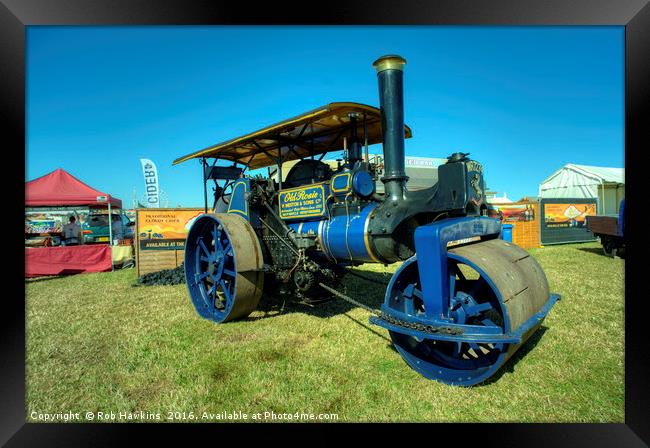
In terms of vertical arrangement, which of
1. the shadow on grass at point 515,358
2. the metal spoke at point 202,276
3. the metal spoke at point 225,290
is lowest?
the shadow on grass at point 515,358

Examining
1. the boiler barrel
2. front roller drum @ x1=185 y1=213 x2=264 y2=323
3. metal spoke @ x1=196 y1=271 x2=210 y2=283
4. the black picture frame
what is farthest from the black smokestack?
metal spoke @ x1=196 y1=271 x2=210 y2=283

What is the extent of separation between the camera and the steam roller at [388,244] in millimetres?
2838

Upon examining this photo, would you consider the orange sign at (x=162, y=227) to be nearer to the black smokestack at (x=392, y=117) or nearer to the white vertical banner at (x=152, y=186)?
the white vertical banner at (x=152, y=186)

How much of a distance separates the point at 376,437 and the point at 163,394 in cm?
177

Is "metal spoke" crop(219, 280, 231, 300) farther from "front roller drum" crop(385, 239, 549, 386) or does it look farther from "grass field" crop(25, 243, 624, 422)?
"front roller drum" crop(385, 239, 549, 386)

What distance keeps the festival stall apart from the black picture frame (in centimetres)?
871

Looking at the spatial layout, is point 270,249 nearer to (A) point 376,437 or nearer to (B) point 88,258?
(A) point 376,437

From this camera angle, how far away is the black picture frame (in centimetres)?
235

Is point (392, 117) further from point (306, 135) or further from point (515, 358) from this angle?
point (515, 358)

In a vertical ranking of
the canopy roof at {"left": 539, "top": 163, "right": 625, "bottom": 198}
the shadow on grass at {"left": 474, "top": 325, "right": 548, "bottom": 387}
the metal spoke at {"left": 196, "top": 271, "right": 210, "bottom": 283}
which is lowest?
the shadow on grass at {"left": 474, "top": 325, "right": 548, "bottom": 387}

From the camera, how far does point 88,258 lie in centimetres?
1028

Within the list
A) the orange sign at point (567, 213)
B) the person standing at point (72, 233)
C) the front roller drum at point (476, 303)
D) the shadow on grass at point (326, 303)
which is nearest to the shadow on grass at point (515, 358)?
the front roller drum at point (476, 303)

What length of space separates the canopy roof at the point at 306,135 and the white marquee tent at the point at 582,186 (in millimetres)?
9931

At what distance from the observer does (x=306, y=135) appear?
17.4 ft
